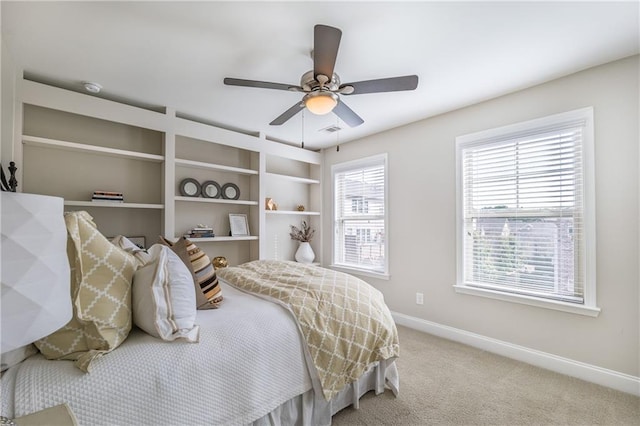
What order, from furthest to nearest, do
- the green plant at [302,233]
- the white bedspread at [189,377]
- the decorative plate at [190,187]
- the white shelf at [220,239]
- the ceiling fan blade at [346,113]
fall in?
the green plant at [302,233] → the decorative plate at [190,187] → the white shelf at [220,239] → the ceiling fan blade at [346,113] → the white bedspread at [189,377]

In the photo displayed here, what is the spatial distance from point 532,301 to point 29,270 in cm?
325

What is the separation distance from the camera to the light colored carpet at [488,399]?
72.1 inches

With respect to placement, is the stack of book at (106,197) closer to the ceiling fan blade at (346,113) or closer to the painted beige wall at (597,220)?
the ceiling fan blade at (346,113)

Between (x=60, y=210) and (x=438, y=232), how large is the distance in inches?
128

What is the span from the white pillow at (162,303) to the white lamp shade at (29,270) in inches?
23.2

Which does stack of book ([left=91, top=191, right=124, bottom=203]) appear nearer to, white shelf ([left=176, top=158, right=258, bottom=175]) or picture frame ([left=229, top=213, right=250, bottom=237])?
white shelf ([left=176, top=158, right=258, bottom=175])

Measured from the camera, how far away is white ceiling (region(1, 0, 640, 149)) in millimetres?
1711

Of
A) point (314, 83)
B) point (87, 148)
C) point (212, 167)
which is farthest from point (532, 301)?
point (87, 148)

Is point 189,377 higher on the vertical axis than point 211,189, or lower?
lower

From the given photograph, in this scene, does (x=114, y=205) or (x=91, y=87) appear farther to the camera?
(x=114, y=205)

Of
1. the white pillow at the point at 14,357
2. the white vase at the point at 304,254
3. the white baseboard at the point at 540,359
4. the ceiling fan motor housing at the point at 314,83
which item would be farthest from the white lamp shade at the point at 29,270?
the white vase at the point at 304,254

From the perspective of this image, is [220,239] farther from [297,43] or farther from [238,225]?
[297,43]

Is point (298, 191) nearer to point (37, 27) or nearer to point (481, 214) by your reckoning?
point (481, 214)

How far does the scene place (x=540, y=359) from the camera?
2518 mm
